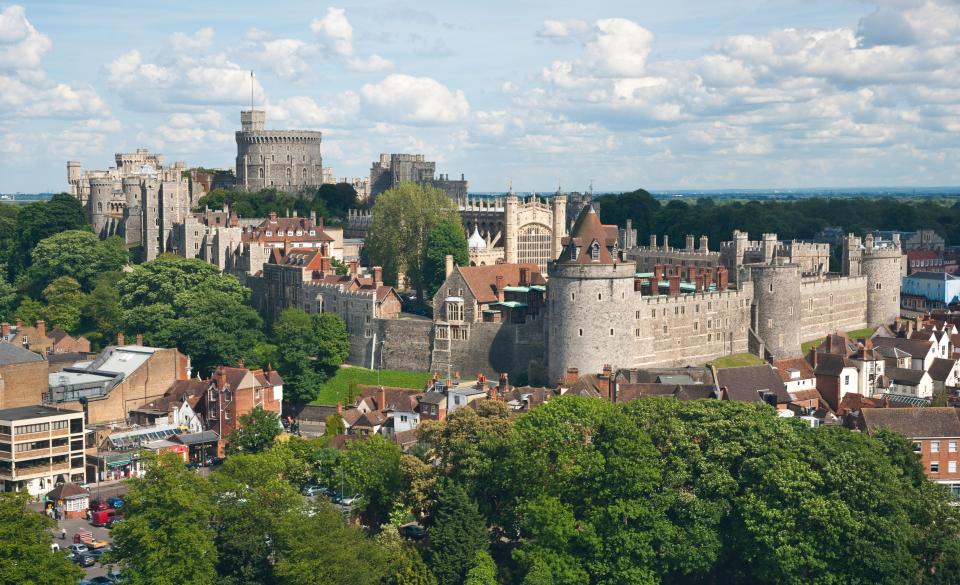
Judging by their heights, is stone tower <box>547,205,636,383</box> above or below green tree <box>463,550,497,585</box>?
above

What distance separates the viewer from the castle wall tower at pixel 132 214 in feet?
332

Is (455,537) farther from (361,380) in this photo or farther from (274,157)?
(274,157)

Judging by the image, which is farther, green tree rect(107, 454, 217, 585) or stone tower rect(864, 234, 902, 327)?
stone tower rect(864, 234, 902, 327)

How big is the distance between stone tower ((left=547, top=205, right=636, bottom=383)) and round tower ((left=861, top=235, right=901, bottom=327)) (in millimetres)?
26925

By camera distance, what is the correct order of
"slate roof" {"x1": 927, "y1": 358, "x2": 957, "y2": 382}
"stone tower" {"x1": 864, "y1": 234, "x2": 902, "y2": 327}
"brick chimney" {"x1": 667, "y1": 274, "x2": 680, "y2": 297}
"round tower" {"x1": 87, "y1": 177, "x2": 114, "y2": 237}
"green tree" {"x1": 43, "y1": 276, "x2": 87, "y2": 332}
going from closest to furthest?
"slate roof" {"x1": 927, "y1": 358, "x2": 957, "y2": 382} → "brick chimney" {"x1": 667, "y1": 274, "x2": 680, "y2": 297} → "stone tower" {"x1": 864, "y1": 234, "x2": 902, "y2": 327} → "green tree" {"x1": 43, "y1": 276, "x2": 87, "y2": 332} → "round tower" {"x1": 87, "y1": 177, "x2": 114, "y2": 237}

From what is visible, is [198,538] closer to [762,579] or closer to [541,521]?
[541,521]

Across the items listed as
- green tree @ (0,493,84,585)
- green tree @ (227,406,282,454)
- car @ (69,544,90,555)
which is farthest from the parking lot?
green tree @ (227,406,282,454)

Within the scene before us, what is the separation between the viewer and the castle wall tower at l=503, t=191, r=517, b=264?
8844cm

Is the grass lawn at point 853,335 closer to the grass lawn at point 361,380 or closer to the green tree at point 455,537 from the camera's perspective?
the grass lawn at point 361,380

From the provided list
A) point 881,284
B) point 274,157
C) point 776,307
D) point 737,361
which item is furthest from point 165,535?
point 274,157

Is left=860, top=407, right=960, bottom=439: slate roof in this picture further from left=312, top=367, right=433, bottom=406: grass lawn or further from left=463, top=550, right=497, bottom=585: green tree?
left=312, top=367, right=433, bottom=406: grass lawn

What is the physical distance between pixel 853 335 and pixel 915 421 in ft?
85.3

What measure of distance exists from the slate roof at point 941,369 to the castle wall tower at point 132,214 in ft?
196

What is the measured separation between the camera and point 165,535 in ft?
148
